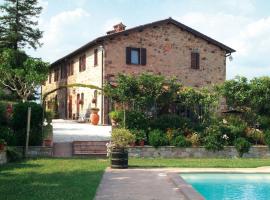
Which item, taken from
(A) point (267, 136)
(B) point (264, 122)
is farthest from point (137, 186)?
(B) point (264, 122)

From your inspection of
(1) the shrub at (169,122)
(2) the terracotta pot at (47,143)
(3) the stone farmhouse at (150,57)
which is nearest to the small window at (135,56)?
(3) the stone farmhouse at (150,57)

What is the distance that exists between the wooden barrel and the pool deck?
0.30 m

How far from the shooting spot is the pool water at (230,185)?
40.6ft

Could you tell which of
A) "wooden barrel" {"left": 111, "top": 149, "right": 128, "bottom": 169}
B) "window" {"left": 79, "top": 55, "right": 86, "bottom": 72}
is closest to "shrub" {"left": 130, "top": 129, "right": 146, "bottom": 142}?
"wooden barrel" {"left": 111, "top": 149, "right": 128, "bottom": 169}

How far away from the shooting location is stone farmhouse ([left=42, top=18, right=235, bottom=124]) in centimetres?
2880

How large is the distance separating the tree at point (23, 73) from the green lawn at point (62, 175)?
50.0 ft

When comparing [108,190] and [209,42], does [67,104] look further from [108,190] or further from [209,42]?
[108,190]

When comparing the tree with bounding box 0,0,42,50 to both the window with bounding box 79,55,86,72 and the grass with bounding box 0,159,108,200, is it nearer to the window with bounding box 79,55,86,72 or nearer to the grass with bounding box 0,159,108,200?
the window with bounding box 79,55,86,72

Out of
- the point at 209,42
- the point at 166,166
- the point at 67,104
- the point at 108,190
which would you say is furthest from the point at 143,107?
the point at 67,104

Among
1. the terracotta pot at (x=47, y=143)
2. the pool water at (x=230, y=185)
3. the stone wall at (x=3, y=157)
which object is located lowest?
the pool water at (x=230, y=185)

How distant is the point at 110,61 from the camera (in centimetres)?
2869

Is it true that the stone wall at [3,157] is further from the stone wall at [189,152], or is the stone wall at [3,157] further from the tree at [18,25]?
the tree at [18,25]

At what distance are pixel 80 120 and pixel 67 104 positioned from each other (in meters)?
6.34

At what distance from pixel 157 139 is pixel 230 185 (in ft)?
20.0
